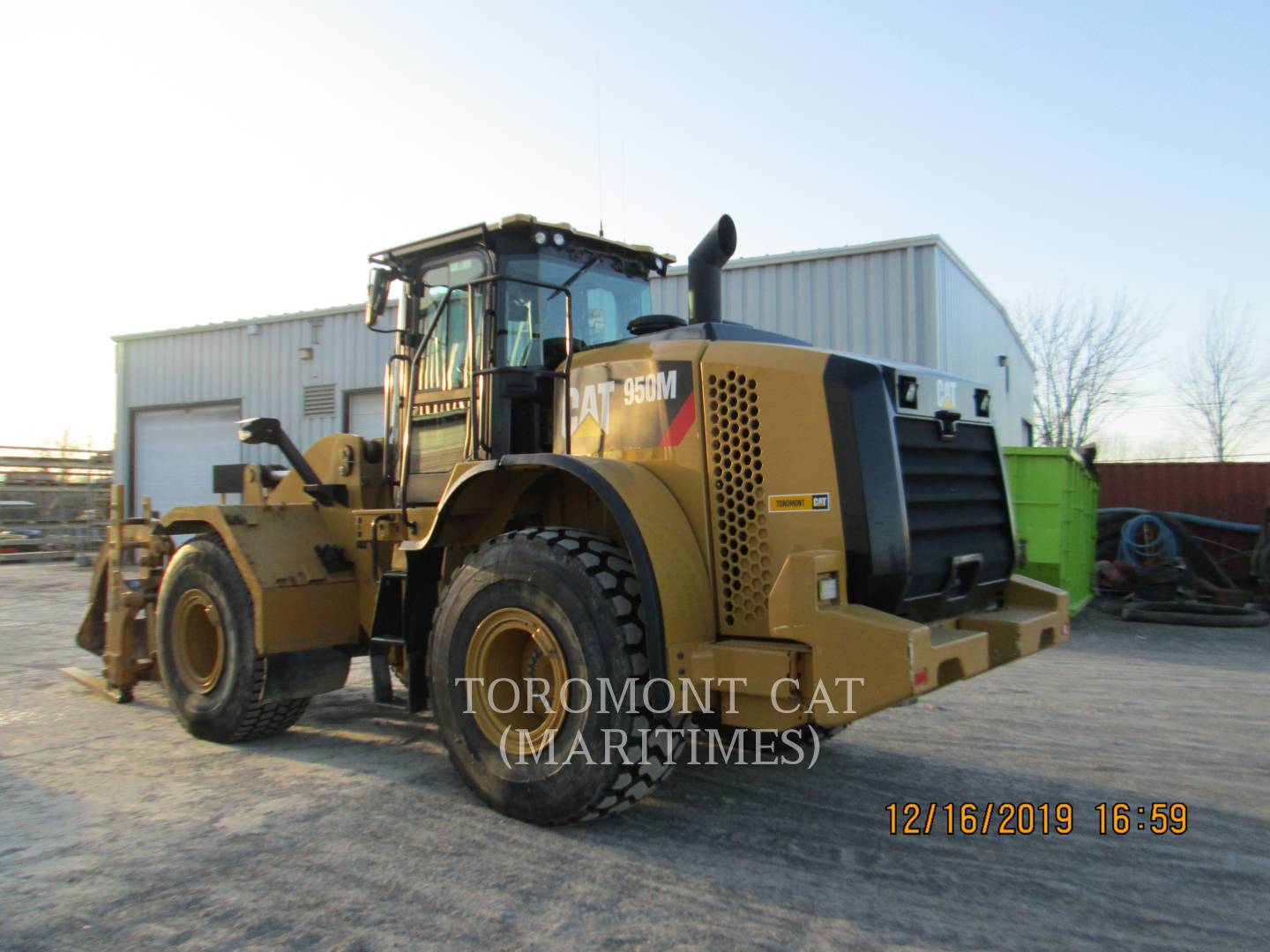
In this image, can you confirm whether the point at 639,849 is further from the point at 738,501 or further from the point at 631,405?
the point at 631,405

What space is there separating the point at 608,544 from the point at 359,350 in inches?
604

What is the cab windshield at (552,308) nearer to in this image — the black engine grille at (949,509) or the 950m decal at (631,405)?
the 950m decal at (631,405)

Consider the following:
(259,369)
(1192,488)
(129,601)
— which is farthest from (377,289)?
(259,369)

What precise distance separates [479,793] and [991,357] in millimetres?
14665

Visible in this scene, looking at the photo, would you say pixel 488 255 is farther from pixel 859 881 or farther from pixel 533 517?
pixel 859 881

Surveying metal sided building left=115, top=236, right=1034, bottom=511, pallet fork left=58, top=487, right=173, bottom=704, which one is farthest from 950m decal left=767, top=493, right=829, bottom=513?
metal sided building left=115, top=236, right=1034, bottom=511

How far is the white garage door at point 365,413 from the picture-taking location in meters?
18.8

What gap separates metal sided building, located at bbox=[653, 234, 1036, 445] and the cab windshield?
710cm

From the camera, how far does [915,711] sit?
676cm

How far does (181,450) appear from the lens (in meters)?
21.3

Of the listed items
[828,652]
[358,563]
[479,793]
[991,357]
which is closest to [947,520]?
[828,652]

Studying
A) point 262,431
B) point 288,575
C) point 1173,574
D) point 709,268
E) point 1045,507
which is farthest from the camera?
point 1173,574

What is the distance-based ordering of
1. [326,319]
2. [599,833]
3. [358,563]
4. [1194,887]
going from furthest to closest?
[326,319] < [358,563] < [599,833] < [1194,887]

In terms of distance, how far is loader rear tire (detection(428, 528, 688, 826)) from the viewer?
406 centimetres
